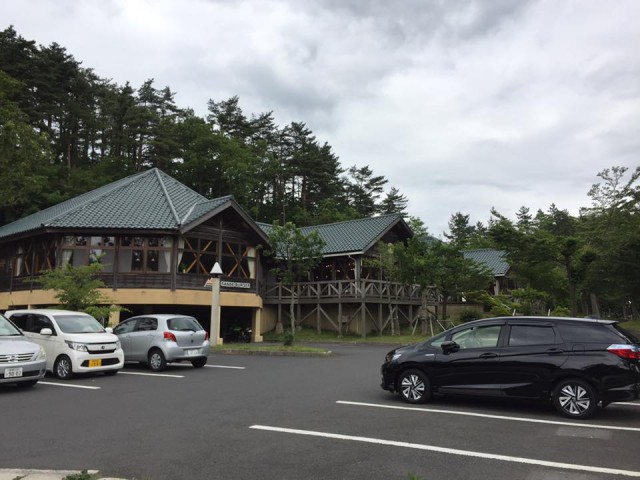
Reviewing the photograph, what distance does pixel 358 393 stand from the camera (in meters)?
9.93

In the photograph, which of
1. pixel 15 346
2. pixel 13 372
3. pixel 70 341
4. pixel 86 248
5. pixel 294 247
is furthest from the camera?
pixel 294 247

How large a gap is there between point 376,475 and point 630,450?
3259 mm

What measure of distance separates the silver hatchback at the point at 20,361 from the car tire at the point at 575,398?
9495 mm

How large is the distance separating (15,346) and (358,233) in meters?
23.8

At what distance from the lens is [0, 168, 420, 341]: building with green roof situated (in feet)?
78.9

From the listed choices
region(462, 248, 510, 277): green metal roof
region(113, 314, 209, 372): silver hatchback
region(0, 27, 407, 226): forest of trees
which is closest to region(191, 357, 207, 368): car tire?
region(113, 314, 209, 372): silver hatchback

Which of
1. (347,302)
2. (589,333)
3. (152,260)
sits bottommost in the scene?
(589,333)

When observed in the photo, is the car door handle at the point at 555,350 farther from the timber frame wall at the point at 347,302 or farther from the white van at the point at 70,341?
the timber frame wall at the point at 347,302

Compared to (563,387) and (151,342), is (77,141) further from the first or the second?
(563,387)

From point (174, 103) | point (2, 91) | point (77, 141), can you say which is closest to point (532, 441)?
point (2, 91)

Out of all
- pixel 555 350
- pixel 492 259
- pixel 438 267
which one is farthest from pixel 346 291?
pixel 492 259

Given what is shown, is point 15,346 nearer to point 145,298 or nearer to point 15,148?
point 145,298

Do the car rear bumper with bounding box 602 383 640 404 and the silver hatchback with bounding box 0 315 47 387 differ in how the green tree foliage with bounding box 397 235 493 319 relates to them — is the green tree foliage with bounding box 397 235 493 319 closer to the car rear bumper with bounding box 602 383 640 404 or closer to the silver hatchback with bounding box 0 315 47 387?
the car rear bumper with bounding box 602 383 640 404

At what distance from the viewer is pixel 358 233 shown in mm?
32188
